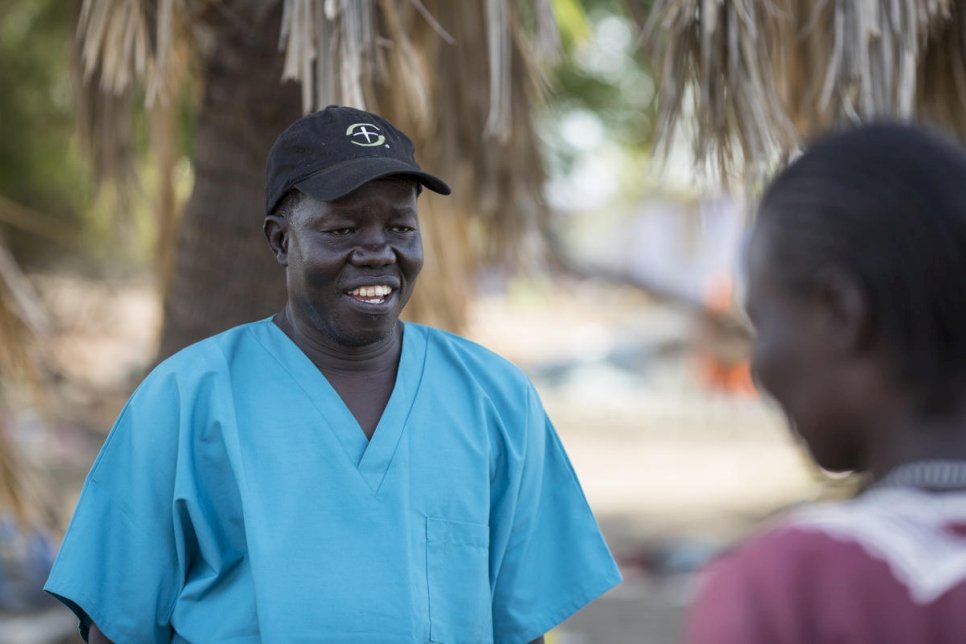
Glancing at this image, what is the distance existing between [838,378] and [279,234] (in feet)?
4.54

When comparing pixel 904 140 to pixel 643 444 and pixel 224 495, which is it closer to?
pixel 224 495

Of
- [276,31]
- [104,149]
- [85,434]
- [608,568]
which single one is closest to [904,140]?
[608,568]

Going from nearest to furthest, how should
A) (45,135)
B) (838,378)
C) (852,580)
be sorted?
(852,580), (838,378), (45,135)

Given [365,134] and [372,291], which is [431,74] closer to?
[365,134]

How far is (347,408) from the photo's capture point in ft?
7.22

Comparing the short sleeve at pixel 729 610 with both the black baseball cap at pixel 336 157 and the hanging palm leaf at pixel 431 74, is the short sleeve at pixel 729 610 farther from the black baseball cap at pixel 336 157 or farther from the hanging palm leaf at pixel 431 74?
the hanging palm leaf at pixel 431 74

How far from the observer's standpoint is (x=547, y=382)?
55.0 feet

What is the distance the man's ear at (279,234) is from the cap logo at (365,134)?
20cm

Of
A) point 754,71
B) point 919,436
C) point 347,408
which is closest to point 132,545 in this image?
point 347,408

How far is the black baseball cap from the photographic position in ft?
7.20

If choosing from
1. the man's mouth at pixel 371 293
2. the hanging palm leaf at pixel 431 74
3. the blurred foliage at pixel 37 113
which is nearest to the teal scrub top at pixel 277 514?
the man's mouth at pixel 371 293

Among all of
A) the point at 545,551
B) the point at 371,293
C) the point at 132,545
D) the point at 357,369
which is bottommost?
the point at 545,551

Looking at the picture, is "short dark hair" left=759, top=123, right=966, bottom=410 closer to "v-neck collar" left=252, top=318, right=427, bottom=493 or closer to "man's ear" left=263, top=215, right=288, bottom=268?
"v-neck collar" left=252, top=318, right=427, bottom=493

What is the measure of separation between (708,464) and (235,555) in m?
10.8
